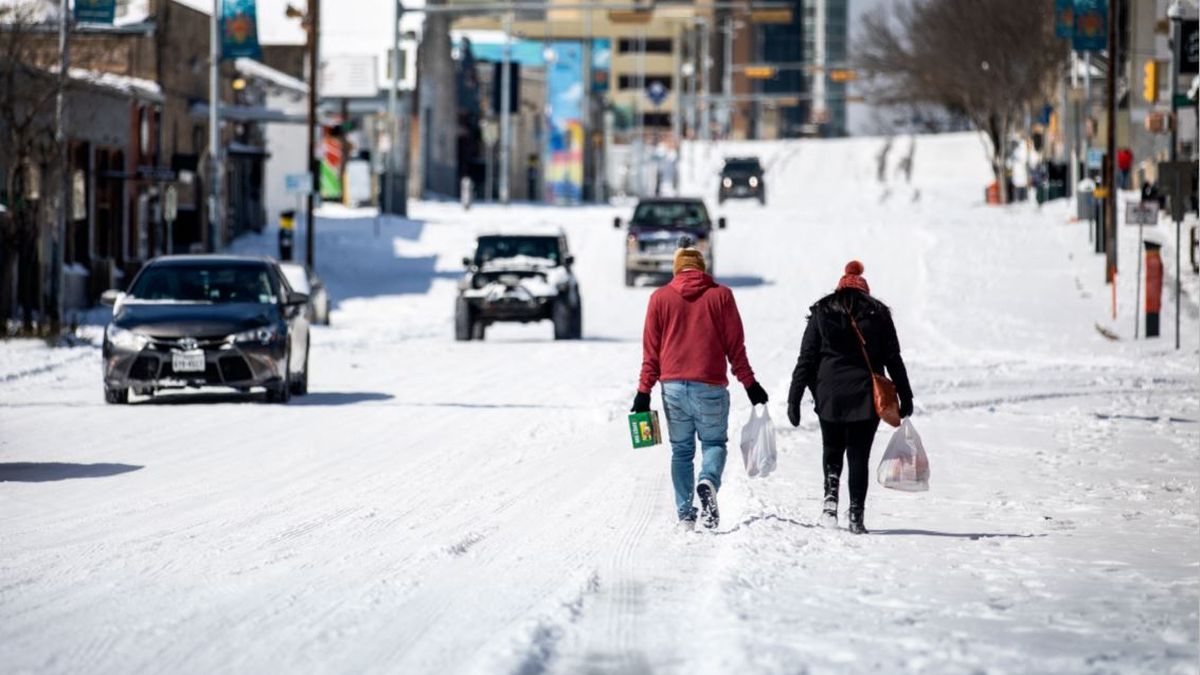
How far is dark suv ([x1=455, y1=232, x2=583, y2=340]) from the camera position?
36156mm

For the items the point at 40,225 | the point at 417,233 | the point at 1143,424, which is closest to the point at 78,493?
the point at 1143,424

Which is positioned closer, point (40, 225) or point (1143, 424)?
point (1143, 424)

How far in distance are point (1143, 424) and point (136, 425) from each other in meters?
9.99

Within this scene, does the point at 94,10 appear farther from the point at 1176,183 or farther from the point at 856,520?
the point at 856,520

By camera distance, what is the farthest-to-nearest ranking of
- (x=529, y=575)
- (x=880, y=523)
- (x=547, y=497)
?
1. (x=547, y=497)
2. (x=880, y=523)
3. (x=529, y=575)

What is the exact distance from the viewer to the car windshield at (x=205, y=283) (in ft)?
78.3

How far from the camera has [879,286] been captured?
5438 cm

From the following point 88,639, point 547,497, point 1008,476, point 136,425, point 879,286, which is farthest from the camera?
point 879,286

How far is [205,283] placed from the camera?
2409cm

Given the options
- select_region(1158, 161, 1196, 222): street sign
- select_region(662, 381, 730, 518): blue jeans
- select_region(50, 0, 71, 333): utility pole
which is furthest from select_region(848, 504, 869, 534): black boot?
Result: select_region(50, 0, 71, 333): utility pole

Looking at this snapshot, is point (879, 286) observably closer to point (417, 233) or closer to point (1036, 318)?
point (1036, 318)

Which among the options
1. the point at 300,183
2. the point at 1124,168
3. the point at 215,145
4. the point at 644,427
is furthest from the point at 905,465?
the point at 1124,168

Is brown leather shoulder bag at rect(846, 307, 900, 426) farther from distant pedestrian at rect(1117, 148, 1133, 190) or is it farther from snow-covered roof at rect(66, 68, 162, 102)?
distant pedestrian at rect(1117, 148, 1133, 190)

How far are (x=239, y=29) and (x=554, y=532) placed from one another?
37606mm
